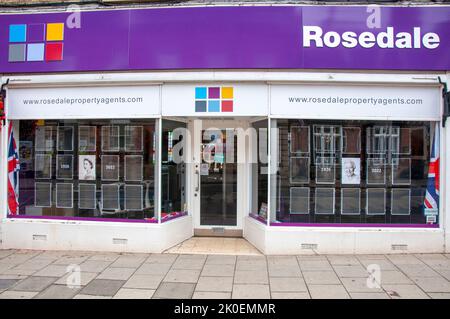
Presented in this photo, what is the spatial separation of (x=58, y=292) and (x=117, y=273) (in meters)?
0.90

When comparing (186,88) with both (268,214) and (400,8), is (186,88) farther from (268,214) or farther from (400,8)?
(400,8)

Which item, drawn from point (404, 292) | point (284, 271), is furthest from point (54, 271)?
point (404, 292)

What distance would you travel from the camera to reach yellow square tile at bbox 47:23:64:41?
6.89 metres

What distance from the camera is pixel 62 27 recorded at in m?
6.90

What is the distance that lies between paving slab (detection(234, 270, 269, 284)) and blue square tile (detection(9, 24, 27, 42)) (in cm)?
572

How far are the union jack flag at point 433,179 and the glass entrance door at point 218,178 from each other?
3.57 m

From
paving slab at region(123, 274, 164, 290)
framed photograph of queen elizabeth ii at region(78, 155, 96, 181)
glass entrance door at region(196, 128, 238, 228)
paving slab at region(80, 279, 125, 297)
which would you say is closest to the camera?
paving slab at region(80, 279, 125, 297)

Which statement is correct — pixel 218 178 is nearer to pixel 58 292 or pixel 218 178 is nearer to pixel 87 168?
pixel 87 168

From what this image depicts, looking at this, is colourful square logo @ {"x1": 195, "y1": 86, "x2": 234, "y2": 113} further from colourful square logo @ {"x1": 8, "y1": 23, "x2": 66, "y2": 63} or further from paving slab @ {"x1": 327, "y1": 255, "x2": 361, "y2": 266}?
paving slab @ {"x1": 327, "y1": 255, "x2": 361, "y2": 266}

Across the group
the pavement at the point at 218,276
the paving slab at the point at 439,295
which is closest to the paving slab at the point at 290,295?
the pavement at the point at 218,276

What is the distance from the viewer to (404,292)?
4.84 metres

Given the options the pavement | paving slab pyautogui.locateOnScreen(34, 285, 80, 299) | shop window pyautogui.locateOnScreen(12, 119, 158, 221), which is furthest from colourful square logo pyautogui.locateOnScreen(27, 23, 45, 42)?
paving slab pyautogui.locateOnScreen(34, 285, 80, 299)

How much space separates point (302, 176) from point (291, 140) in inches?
27.2
